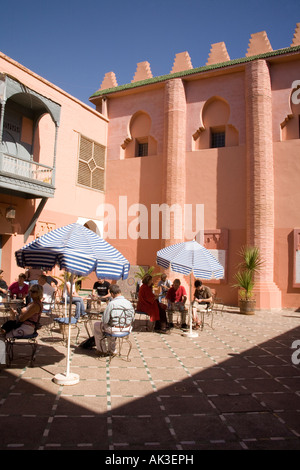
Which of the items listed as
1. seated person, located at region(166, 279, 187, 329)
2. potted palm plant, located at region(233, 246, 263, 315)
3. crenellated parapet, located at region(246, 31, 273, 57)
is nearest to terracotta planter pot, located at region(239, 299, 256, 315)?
potted palm plant, located at region(233, 246, 263, 315)

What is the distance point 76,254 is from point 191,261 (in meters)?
3.69

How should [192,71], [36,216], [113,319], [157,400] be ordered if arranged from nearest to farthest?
[157,400], [113,319], [36,216], [192,71]

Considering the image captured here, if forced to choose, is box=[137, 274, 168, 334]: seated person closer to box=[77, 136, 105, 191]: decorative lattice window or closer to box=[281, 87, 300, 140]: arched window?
box=[77, 136, 105, 191]: decorative lattice window

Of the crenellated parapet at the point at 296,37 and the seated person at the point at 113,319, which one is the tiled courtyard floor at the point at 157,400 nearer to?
the seated person at the point at 113,319

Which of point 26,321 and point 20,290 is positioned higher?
point 20,290

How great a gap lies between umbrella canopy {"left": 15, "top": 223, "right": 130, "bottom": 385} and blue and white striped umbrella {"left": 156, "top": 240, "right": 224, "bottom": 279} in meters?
2.68

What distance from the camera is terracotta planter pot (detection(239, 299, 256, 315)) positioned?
43.2 feet

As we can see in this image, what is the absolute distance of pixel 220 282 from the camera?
15484 mm

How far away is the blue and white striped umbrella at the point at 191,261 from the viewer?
8.09 meters

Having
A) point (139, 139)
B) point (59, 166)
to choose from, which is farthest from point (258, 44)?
point (59, 166)

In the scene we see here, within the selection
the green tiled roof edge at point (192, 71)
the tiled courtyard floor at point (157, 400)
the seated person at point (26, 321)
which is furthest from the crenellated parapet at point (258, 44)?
the seated person at point (26, 321)

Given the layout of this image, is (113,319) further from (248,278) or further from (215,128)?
(215,128)

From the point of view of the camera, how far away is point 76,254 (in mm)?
5160
